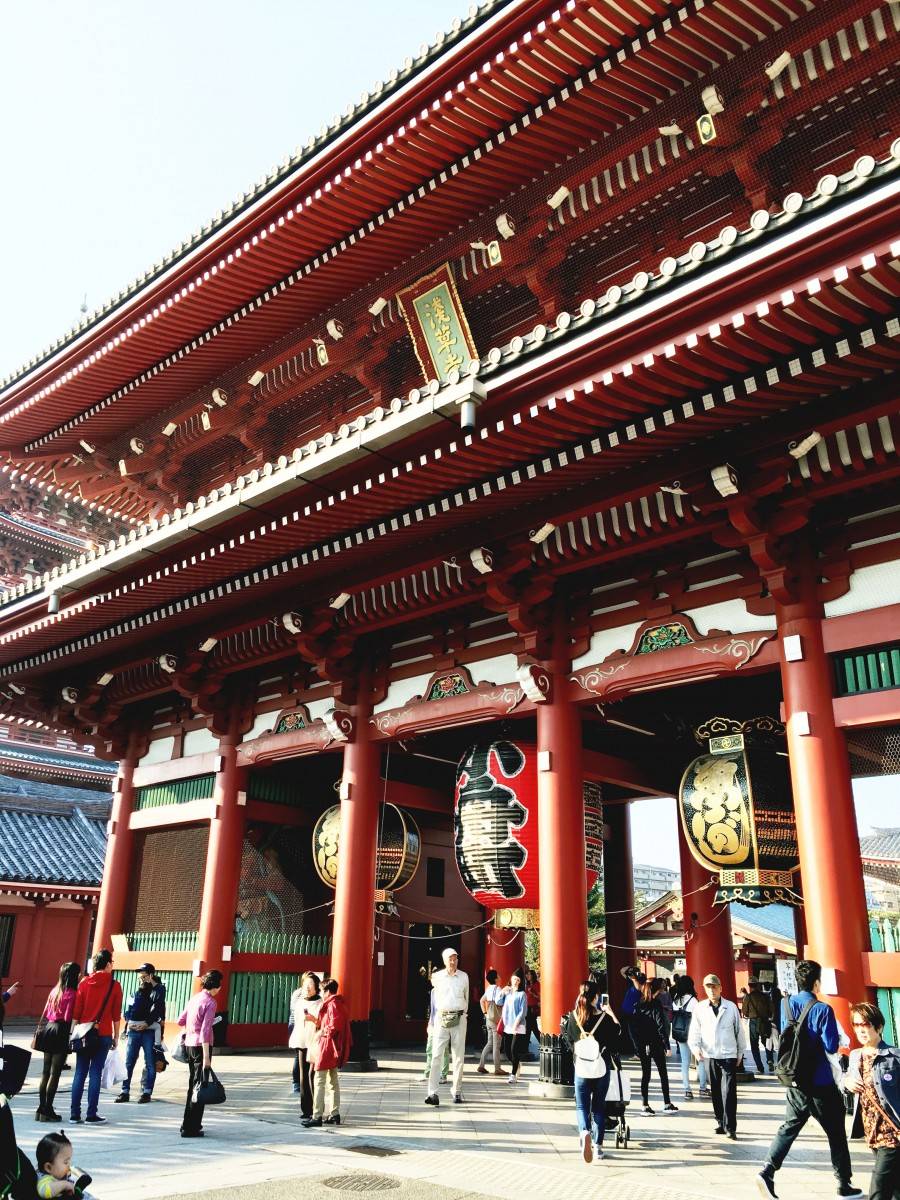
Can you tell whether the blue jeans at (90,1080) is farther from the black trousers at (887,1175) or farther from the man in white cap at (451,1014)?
the black trousers at (887,1175)

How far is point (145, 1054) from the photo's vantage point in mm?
10188

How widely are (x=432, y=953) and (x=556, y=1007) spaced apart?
28.7 ft

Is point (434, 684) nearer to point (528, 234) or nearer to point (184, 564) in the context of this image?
point (184, 564)

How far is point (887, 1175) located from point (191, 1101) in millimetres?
5713

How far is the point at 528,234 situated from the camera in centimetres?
1201

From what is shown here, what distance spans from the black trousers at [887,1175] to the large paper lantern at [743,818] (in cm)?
454

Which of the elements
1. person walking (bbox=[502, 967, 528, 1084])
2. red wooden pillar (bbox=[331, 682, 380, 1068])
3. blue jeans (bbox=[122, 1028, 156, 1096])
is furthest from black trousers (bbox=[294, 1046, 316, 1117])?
person walking (bbox=[502, 967, 528, 1084])

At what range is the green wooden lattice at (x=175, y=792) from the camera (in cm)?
1579

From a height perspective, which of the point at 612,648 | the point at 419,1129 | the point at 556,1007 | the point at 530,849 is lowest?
the point at 419,1129

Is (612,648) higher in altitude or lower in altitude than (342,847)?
higher

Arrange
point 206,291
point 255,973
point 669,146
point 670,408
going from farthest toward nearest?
point 255,973
point 206,291
point 669,146
point 670,408

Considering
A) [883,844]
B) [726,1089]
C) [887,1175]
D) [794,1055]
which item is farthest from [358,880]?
[883,844]

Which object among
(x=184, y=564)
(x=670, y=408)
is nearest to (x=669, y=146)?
(x=670, y=408)

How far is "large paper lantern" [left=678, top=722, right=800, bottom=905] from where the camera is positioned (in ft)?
32.6
